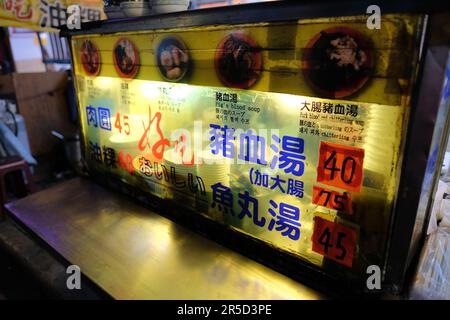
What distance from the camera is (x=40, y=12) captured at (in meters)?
4.94

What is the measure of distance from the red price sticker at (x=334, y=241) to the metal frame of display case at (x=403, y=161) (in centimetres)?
12

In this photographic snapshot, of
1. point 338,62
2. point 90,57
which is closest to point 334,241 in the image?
point 338,62

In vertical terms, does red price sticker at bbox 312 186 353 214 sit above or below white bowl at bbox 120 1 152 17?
below

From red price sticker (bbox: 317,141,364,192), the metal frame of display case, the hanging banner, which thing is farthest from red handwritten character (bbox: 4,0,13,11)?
red price sticker (bbox: 317,141,364,192)

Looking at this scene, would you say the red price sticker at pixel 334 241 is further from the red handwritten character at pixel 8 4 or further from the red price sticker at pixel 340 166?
the red handwritten character at pixel 8 4

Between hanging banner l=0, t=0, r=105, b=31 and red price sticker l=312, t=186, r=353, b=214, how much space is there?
464 cm

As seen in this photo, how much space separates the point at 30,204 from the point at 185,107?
174 centimetres

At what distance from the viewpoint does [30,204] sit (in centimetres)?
271

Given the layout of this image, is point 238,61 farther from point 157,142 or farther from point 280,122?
point 157,142

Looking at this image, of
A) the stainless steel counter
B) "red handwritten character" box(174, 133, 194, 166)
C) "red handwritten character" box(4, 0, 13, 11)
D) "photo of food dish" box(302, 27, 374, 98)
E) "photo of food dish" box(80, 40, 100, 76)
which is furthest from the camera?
"red handwritten character" box(4, 0, 13, 11)

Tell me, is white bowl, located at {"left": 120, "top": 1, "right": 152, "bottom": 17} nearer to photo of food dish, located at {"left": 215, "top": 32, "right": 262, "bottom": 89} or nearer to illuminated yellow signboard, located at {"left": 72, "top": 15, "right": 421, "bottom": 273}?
illuminated yellow signboard, located at {"left": 72, "top": 15, "right": 421, "bottom": 273}

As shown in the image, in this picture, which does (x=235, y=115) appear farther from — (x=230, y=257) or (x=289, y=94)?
(x=230, y=257)

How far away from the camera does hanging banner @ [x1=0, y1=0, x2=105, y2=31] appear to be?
15.3ft
